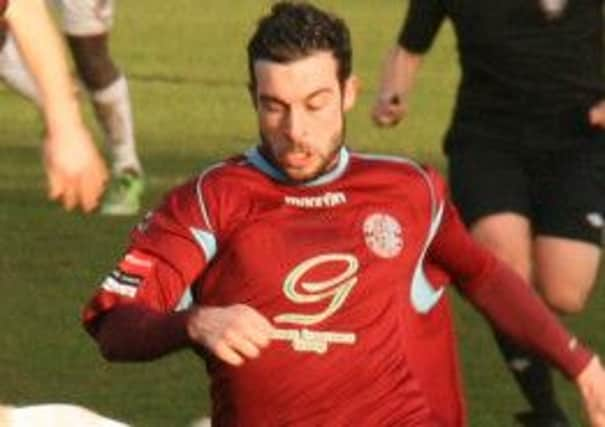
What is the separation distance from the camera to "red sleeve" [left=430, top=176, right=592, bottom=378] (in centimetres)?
724

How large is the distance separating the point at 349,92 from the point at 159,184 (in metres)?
9.75

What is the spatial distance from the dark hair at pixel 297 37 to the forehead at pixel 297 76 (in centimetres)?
2

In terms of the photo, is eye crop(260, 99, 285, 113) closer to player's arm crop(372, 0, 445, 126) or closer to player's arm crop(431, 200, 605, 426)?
player's arm crop(431, 200, 605, 426)

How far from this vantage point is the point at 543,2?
1102cm

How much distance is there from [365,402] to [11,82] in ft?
29.3

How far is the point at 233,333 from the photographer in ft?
20.1

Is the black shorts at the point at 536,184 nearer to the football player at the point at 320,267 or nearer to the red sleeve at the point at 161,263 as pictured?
the football player at the point at 320,267

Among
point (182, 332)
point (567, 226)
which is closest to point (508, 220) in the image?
point (567, 226)

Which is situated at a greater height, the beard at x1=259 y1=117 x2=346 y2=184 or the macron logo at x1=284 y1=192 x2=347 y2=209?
the beard at x1=259 y1=117 x2=346 y2=184

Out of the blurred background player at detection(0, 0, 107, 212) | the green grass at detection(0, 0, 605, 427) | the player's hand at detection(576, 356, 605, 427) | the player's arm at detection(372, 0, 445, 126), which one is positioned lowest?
the green grass at detection(0, 0, 605, 427)

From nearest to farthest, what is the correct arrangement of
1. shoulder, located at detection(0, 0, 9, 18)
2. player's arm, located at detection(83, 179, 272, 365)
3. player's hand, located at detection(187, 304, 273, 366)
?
player's hand, located at detection(187, 304, 273, 366), player's arm, located at detection(83, 179, 272, 365), shoulder, located at detection(0, 0, 9, 18)

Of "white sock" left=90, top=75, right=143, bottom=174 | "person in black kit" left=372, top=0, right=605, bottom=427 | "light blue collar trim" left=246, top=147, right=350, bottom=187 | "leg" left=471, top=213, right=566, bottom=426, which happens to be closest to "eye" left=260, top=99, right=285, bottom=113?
"light blue collar trim" left=246, top=147, right=350, bottom=187

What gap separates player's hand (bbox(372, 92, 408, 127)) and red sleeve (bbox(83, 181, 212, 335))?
3.76 metres

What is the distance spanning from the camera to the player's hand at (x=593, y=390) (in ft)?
23.3
